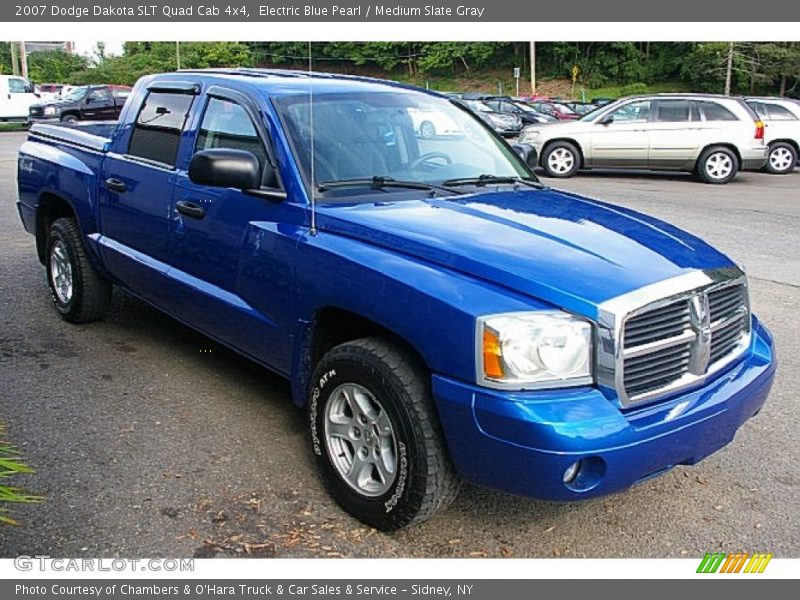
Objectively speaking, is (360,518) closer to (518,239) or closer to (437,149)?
(518,239)

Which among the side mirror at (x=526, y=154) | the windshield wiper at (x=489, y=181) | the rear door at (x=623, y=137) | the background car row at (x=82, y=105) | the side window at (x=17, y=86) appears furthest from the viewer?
the side window at (x=17, y=86)

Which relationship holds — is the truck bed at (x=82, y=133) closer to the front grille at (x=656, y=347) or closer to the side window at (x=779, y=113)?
the front grille at (x=656, y=347)

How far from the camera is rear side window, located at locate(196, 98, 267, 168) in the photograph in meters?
4.10

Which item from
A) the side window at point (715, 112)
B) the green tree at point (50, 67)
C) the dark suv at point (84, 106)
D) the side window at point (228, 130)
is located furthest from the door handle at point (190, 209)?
the green tree at point (50, 67)

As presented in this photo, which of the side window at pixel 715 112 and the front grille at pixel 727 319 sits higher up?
the side window at pixel 715 112

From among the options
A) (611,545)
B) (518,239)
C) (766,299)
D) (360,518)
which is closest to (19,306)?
(360,518)

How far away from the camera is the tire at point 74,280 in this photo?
18.6ft

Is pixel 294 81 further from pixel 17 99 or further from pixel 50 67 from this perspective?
pixel 50 67

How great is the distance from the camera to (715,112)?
15797 mm

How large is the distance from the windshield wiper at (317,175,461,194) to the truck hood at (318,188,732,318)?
15 cm

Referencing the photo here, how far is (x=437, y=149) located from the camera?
4.40 m

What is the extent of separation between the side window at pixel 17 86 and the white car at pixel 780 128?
2681cm

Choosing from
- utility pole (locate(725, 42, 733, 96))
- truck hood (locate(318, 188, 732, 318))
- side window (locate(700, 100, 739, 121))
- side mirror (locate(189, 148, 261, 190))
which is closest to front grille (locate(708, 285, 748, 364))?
truck hood (locate(318, 188, 732, 318))

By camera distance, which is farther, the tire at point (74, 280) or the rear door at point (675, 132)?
the rear door at point (675, 132)
